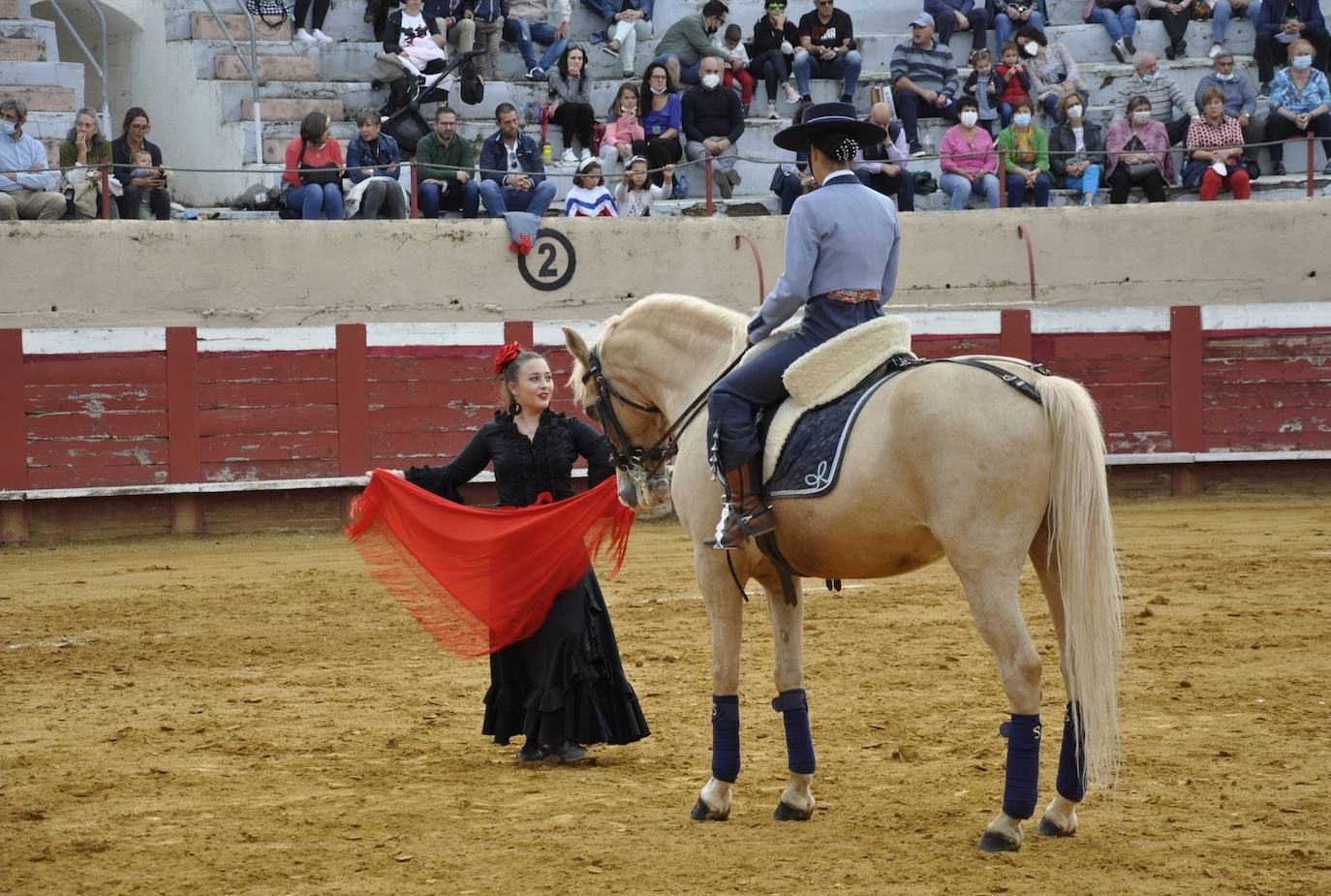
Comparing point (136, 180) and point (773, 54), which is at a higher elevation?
point (773, 54)

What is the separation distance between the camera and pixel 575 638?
5531mm

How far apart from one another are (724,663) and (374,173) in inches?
352

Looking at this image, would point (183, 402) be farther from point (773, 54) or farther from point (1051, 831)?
point (1051, 831)

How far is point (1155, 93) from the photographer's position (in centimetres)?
1473

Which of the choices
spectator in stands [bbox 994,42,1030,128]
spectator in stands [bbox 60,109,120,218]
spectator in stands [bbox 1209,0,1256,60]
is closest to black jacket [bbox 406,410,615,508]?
spectator in stands [bbox 60,109,120,218]

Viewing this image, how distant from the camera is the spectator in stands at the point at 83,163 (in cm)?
1207

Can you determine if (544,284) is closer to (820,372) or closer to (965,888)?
(820,372)

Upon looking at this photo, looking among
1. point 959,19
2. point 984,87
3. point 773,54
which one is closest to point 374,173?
point 773,54

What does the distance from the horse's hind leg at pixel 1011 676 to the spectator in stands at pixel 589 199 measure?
30.6 feet

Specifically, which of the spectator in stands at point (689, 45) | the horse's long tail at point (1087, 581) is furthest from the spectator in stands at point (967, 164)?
the horse's long tail at point (1087, 581)

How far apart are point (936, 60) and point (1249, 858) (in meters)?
11.9

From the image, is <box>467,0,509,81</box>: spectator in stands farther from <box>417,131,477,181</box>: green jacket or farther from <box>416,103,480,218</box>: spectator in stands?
<box>417,131,477,181</box>: green jacket

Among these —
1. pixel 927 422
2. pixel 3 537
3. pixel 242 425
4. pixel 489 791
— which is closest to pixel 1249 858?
pixel 927 422

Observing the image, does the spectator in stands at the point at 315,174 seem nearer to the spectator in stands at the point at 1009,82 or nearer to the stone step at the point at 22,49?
the stone step at the point at 22,49
